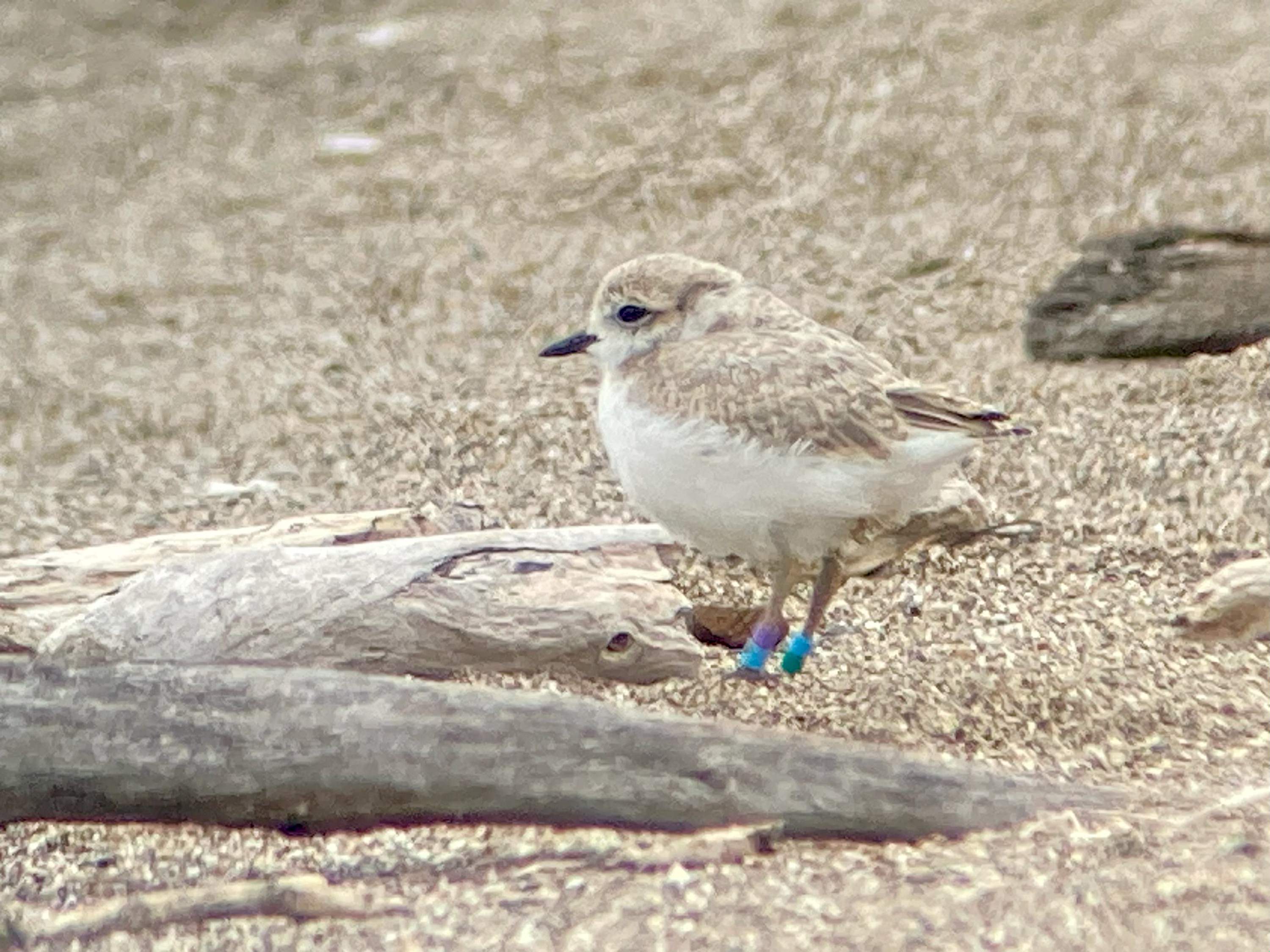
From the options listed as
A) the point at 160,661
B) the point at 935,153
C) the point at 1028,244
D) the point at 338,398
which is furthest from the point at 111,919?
the point at 935,153

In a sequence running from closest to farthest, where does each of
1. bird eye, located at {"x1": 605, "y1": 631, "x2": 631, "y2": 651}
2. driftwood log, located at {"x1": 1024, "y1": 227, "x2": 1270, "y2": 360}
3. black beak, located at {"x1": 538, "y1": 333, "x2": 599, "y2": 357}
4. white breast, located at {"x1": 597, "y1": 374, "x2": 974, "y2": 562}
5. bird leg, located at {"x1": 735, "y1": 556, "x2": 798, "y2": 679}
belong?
1. white breast, located at {"x1": 597, "y1": 374, "x2": 974, "y2": 562}
2. bird eye, located at {"x1": 605, "y1": 631, "x2": 631, "y2": 651}
3. bird leg, located at {"x1": 735, "y1": 556, "x2": 798, "y2": 679}
4. black beak, located at {"x1": 538, "y1": 333, "x2": 599, "y2": 357}
5. driftwood log, located at {"x1": 1024, "y1": 227, "x2": 1270, "y2": 360}

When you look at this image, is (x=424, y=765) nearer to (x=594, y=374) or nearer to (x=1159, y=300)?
(x=594, y=374)

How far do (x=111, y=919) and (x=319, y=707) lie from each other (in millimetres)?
443

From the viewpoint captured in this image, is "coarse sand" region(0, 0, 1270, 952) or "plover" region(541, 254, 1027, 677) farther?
"plover" region(541, 254, 1027, 677)

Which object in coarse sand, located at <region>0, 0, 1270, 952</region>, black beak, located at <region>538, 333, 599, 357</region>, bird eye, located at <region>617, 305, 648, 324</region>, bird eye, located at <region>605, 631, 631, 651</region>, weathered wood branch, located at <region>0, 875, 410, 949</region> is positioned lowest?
coarse sand, located at <region>0, 0, 1270, 952</region>

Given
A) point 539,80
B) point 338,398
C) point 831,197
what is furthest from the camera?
point 539,80

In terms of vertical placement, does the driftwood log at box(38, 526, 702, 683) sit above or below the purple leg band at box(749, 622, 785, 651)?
above

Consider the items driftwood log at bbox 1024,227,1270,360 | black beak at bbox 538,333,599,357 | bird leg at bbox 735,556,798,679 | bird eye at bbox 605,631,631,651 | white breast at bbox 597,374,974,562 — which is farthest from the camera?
driftwood log at bbox 1024,227,1270,360

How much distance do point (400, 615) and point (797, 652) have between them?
79cm

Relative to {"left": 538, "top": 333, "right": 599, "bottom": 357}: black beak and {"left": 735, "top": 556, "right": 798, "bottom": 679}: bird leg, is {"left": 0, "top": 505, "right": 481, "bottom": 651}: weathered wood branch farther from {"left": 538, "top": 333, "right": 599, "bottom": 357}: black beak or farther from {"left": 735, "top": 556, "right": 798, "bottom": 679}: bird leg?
{"left": 735, "top": 556, "right": 798, "bottom": 679}: bird leg

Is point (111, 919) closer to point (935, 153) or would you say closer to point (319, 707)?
point (319, 707)

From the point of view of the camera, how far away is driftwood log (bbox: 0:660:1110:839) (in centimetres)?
277

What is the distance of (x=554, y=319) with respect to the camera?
592 centimetres

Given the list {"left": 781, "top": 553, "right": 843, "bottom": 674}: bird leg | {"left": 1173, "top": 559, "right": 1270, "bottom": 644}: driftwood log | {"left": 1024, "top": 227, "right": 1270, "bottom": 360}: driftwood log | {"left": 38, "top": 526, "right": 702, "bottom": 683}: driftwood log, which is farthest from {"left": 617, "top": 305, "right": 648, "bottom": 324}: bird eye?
{"left": 1024, "top": 227, "right": 1270, "bottom": 360}: driftwood log
